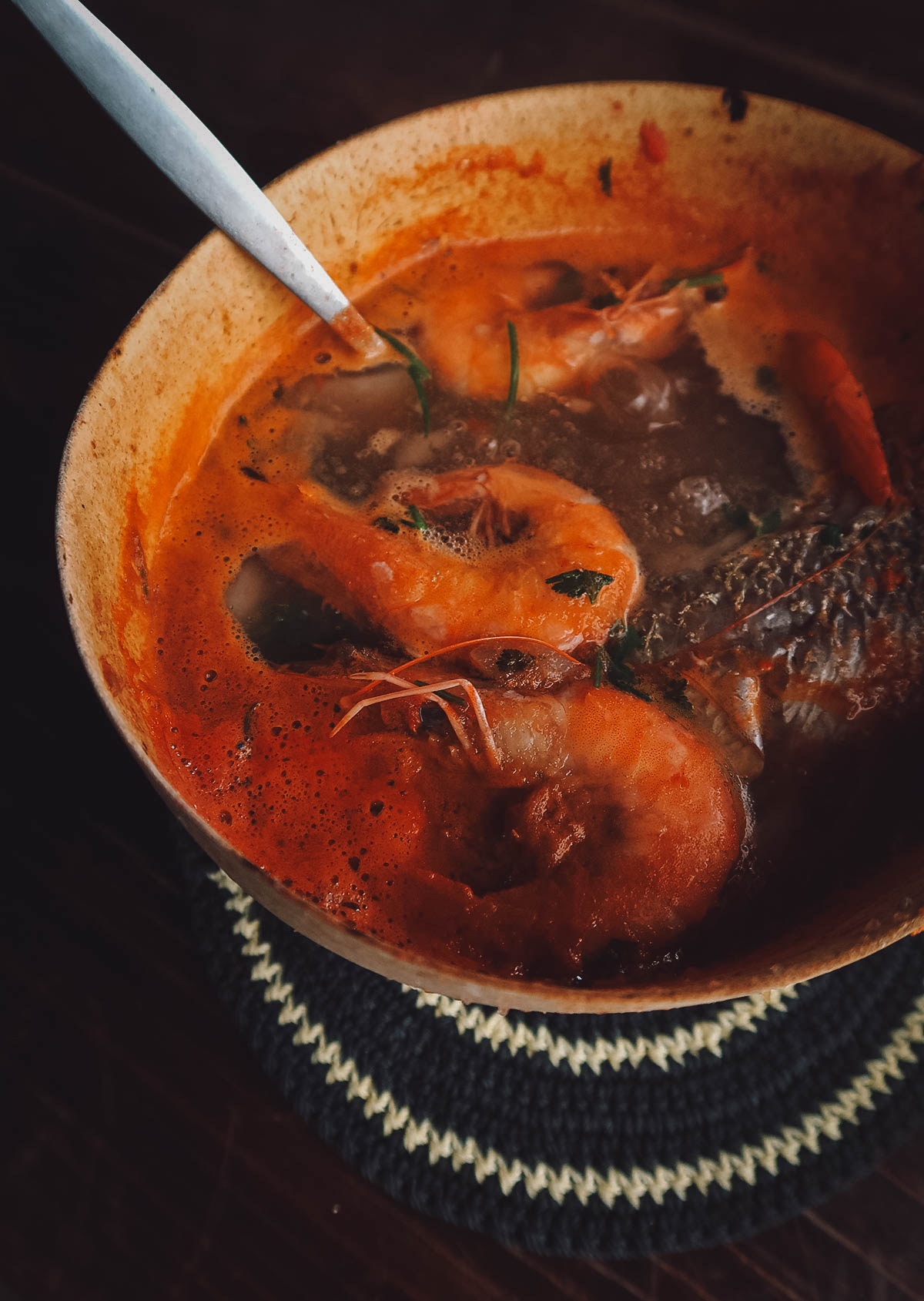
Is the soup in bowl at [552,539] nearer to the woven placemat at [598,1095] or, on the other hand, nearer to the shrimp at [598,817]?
the shrimp at [598,817]

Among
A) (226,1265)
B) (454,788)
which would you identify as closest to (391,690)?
(454,788)

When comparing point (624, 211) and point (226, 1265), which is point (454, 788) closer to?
point (226, 1265)


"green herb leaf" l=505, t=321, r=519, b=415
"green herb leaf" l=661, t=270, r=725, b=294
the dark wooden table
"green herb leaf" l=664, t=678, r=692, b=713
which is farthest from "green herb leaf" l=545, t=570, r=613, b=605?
Result: the dark wooden table

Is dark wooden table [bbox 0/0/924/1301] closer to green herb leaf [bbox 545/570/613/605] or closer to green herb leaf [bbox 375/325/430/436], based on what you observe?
green herb leaf [bbox 375/325/430/436]

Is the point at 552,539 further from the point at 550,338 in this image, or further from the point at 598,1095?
the point at 598,1095

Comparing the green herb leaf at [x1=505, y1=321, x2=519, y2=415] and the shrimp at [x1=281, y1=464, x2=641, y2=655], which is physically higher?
the green herb leaf at [x1=505, y1=321, x2=519, y2=415]

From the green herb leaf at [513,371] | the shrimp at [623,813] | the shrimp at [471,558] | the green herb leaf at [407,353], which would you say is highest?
the green herb leaf at [407,353]

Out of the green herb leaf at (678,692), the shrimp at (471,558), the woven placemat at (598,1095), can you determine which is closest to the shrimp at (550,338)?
the shrimp at (471,558)
